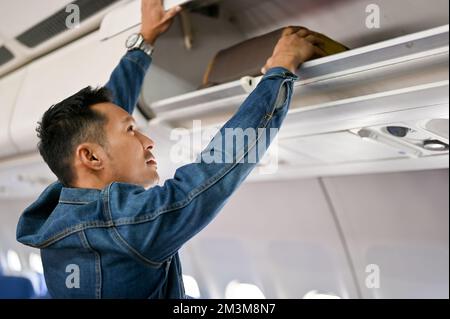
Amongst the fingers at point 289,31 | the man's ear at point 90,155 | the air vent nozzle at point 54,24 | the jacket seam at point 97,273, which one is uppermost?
the air vent nozzle at point 54,24

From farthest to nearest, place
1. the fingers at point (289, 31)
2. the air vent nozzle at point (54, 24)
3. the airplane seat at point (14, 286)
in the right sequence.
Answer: the airplane seat at point (14, 286)
the air vent nozzle at point (54, 24)
the fingers at point (289, 31)

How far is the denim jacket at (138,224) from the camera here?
1.14 meters

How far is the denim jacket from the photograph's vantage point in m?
1.14

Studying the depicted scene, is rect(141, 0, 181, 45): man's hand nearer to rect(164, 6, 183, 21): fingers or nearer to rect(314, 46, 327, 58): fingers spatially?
rect(164, 6, 183, 21): fingers

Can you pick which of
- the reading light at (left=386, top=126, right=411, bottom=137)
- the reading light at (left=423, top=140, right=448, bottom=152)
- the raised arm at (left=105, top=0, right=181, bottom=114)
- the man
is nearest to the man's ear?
the man

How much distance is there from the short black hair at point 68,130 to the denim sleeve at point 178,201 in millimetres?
148

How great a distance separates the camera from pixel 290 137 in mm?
2119

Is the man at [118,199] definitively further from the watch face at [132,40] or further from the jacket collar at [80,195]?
the watch face at [132,40]

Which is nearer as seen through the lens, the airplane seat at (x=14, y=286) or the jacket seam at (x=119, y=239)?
the jacket seam at (x=119, y=239)

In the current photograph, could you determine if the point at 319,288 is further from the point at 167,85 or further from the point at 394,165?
the point at 167,85

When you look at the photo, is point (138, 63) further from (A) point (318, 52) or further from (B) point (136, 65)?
(A) point (318, 52)

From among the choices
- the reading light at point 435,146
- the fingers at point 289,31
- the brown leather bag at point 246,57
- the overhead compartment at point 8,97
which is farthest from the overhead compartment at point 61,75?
the reading light at point 435,146

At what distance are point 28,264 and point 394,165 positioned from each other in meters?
2.36

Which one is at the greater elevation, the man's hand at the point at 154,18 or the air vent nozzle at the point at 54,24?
the air vent nozzle at the point at 54,24
